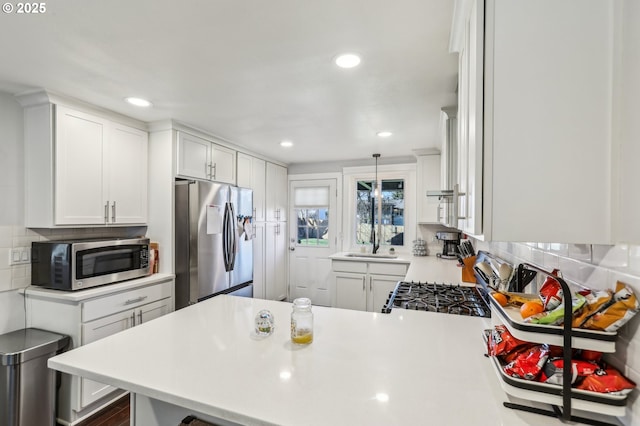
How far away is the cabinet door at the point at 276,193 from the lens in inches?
172

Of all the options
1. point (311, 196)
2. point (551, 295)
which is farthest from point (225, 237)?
point (551, 295)

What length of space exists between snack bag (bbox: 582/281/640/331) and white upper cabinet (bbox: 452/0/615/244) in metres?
0.12

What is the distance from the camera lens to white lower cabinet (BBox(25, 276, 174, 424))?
2.07 metres

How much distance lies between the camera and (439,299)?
1.84m

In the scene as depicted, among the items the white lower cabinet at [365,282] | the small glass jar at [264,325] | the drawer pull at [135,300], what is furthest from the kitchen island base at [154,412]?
the white lower cabinet at [365,282]

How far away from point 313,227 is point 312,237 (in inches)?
6.3

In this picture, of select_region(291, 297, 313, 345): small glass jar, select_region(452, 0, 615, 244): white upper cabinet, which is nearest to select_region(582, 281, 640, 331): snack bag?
select_region(452, 0, 615, 244): white upper cabinet

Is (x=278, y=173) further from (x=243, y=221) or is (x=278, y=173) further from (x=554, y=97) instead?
(x=554, y=97)

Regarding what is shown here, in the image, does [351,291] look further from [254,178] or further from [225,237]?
[254,178]

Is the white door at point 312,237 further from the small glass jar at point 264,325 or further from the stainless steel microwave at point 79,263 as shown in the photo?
Result: the small glass jar at point 264,325

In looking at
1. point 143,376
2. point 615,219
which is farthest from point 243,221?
point 615,219

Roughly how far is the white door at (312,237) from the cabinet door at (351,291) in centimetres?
90

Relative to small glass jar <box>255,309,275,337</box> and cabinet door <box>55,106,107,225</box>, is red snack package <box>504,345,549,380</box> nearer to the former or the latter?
small glass jar <box>255,309,275,337</box>

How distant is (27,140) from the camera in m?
2.21
